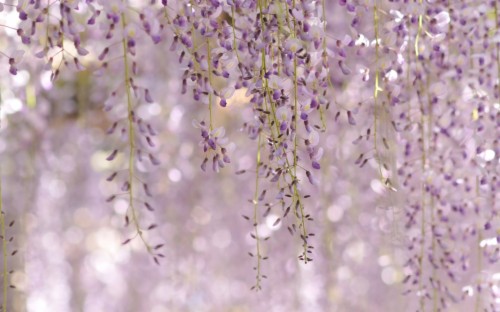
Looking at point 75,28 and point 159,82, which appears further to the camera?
point 159,82

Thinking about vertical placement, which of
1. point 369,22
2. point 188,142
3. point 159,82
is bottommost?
point 188,142

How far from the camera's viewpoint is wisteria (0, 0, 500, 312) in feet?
4.99

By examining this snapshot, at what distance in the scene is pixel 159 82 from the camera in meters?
3.42

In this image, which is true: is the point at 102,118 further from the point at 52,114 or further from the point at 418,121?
the point at 418,121

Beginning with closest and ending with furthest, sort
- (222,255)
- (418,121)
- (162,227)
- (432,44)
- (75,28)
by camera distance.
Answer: (75,28) → (432,44) → (418,121) → (162,227) → (222,255)

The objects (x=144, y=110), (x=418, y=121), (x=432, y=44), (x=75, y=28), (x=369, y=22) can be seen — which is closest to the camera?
(x=75, y=28)

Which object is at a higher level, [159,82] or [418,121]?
[418,121]

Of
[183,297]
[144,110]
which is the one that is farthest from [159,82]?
[183,297]

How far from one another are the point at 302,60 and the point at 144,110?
6.25 feet

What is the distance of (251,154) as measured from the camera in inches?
128

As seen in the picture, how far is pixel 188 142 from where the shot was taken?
3.53 m

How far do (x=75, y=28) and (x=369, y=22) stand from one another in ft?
4.89

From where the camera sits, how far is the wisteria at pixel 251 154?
1521 mm

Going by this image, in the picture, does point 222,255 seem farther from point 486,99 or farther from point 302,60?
point 302,60
